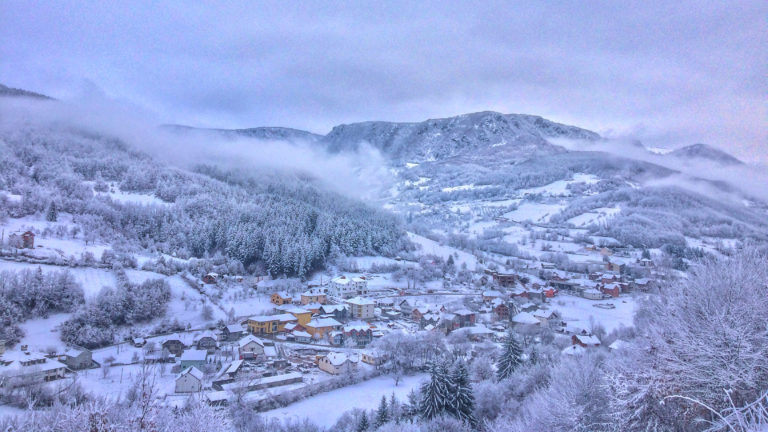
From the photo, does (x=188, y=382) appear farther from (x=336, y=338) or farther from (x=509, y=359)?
(x=509, y=359)

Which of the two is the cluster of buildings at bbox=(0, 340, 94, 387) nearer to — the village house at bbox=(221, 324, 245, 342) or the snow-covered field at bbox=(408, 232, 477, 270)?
the village house at bbox=(221, 324, 245, 342)

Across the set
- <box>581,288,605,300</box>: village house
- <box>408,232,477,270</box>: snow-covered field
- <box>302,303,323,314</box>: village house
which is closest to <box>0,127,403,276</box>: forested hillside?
<box>408,232,477,270</box>: snow-covered field

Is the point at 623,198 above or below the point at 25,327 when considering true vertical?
above

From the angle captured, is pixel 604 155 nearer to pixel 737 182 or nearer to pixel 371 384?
pixel 737 182

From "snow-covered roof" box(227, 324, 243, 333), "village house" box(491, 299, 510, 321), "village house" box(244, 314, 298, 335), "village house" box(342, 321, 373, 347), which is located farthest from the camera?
"village house" box(491, 299, 510, 321)

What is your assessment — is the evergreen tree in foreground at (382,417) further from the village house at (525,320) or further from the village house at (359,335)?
the village house at (525,320)

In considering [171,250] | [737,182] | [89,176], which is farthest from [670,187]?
[89,176]

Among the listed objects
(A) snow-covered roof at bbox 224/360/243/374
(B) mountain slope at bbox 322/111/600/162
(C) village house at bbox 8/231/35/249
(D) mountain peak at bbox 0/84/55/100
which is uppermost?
(B) mountain slope at bbox 322/111/600/162
